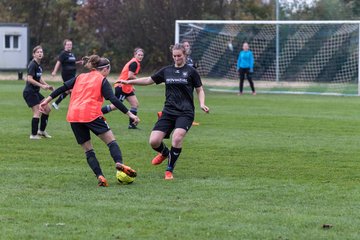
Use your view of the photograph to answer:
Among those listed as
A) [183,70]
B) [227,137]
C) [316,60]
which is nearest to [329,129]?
[227,137]

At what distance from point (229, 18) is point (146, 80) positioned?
35.1 metres

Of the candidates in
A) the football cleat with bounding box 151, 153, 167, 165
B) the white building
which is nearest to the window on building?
the white building

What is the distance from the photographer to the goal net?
34.6 meters

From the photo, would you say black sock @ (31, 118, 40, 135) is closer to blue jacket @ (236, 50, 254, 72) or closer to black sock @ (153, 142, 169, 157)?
black sock @ (153, 142, 169, 157)

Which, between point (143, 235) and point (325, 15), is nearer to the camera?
point (143, 235)

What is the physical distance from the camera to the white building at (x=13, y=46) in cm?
4759

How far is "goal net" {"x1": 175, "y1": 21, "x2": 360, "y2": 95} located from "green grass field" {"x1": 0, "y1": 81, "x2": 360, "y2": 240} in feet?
52.9

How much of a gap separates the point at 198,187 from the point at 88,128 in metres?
1.57

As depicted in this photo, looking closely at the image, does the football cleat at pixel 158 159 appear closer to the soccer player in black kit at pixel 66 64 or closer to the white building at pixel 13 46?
the soccer player in black kit at pixel 66 64

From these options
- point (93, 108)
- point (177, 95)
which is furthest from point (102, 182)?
point (177, 95)

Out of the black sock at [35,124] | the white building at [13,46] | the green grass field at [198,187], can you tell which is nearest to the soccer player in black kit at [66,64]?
the green grass field at [198,187]

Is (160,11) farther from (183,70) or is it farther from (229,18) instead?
(183,70)

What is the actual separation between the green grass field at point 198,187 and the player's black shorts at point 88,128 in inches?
22.8

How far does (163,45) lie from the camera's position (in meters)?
44.8
